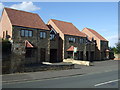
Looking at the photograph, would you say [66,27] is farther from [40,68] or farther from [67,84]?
[67,84]

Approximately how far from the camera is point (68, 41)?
3447 cm

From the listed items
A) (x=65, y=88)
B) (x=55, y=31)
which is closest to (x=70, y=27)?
(x=55, y=31)

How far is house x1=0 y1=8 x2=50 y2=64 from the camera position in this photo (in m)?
25.5

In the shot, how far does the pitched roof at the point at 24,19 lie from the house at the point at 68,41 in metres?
3.87

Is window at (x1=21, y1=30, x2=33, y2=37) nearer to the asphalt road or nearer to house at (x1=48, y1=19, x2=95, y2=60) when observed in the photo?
house at (x1=48, y1=19, x2=95, y2=60)

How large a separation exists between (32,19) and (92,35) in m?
22.0

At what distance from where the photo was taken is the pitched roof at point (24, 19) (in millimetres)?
26641

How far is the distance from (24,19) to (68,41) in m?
10.7

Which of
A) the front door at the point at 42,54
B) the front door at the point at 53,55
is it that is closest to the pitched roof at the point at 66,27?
the front door at the point at 53,55

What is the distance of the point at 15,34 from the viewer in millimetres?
25156

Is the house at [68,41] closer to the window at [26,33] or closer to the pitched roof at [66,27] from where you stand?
the pitched roof at [66,27]

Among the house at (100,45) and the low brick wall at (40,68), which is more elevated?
the house at (100,45)

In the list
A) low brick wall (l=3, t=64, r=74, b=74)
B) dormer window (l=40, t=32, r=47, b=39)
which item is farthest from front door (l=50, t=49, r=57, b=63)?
low brick wall (l=3, t=64, r=74, b=74)

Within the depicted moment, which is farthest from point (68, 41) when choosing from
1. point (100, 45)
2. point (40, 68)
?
point (40, 68)
